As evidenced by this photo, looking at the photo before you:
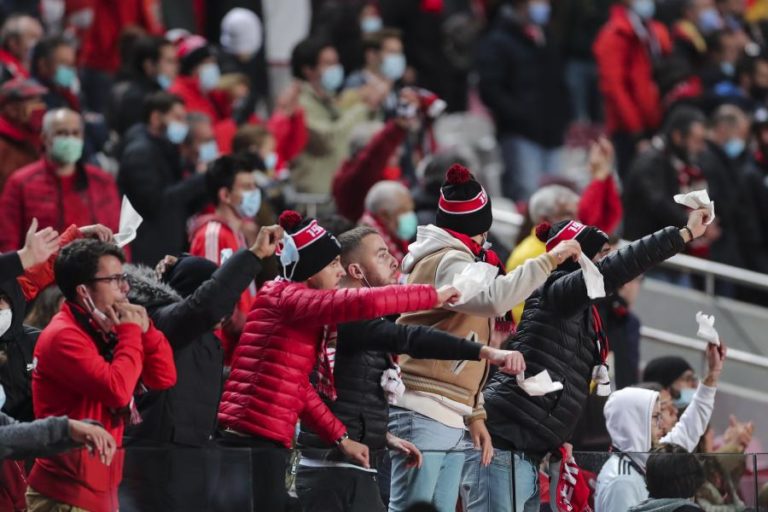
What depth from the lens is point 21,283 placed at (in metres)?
8.95

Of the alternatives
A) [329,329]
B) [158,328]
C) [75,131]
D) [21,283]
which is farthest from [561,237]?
[75,131]

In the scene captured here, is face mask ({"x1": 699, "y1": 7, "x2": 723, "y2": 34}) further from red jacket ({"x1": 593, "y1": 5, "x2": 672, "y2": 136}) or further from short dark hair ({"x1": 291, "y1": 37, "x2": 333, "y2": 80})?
short dark hair ({"x1": 291, "y1": 37, "x2": 333, "y2": 80})

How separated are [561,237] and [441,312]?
655 mm

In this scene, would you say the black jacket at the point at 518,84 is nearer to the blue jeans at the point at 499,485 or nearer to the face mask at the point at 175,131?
the face mask at the point at 175,131

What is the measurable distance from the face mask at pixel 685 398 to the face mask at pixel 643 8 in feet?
23.4

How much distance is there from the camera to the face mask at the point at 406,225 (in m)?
11.4

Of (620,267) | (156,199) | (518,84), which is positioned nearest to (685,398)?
(620,267)

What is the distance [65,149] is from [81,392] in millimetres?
3999

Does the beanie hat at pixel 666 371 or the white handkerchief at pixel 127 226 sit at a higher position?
the white handkerchief at pixel 127 226

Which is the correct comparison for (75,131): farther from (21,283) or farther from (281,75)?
(281,75)

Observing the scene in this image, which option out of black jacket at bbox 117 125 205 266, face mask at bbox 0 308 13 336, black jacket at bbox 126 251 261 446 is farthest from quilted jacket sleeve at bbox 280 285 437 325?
black jacket at bbox 117 125 205 266

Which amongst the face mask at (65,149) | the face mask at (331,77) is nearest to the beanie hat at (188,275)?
the face mask at (65,149)

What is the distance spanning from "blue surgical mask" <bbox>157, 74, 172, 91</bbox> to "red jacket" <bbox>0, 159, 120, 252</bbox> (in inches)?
93.6

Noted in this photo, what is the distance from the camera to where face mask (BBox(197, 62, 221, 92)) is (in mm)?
14234
